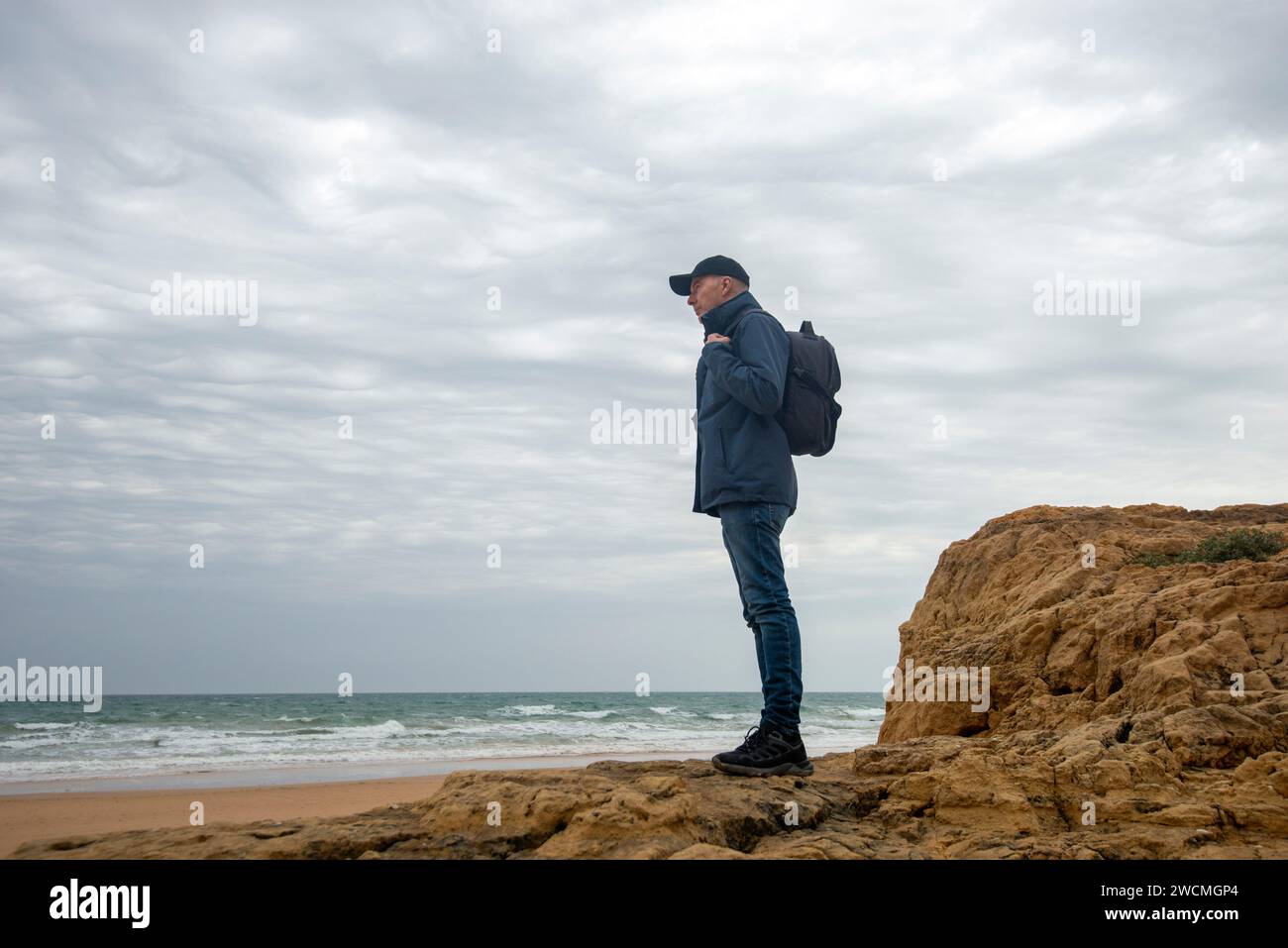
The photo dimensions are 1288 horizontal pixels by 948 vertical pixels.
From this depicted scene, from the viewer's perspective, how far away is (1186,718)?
3988 millimetres

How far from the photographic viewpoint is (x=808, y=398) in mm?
4332

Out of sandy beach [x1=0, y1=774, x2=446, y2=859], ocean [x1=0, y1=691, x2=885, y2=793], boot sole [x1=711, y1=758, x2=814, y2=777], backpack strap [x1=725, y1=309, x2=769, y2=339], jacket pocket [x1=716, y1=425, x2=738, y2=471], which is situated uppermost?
backpack strap [x1=725, y1=309, x2=769, y2=339]

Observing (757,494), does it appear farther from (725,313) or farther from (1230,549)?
(1230,549)

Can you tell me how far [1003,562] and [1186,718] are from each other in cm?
384

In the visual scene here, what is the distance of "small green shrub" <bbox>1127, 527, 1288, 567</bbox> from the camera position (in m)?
6.49

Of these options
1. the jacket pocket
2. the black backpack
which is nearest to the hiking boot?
the jacket pocket

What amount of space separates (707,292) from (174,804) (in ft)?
33.3

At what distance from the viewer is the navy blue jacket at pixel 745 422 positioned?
414 centimetres
